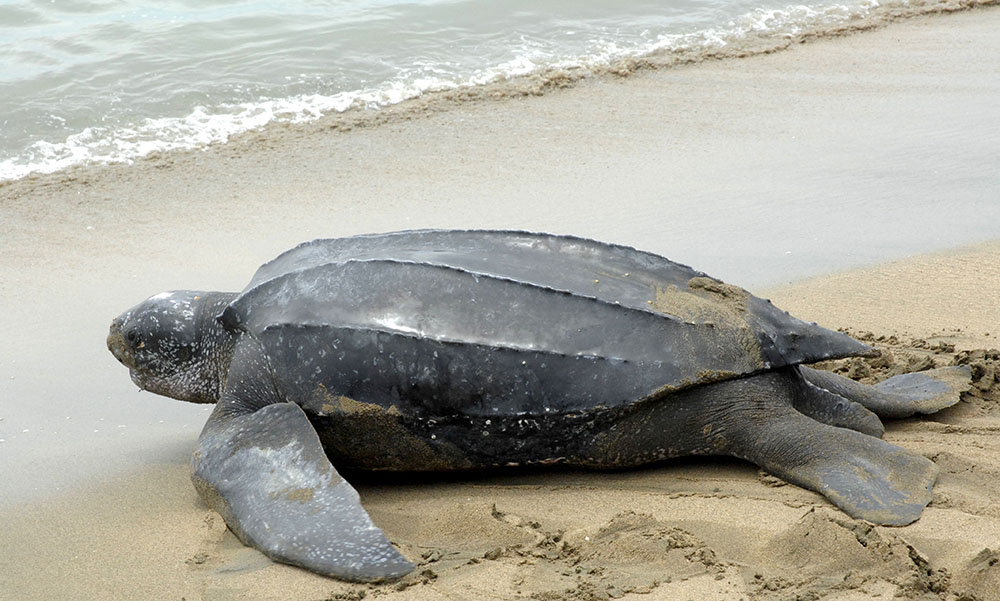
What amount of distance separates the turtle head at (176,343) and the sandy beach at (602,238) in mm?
152

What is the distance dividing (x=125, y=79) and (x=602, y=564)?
5.11m

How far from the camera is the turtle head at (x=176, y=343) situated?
2781mm

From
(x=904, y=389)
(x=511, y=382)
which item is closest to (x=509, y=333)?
(x=511, y=382)

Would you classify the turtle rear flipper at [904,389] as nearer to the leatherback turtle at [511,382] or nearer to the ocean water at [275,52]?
the leatherback turtle at [511,382]

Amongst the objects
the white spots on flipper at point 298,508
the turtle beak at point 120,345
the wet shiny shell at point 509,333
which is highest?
the wet shiny shell at point 509,333

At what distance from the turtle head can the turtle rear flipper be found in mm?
1575

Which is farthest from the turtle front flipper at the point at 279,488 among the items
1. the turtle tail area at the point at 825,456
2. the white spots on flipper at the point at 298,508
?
the turtle tail area at the point at 825,456

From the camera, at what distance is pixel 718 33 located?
7125 mm

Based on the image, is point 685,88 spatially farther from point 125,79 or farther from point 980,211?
point 125,79

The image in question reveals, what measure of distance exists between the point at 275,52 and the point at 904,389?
5.08 metres

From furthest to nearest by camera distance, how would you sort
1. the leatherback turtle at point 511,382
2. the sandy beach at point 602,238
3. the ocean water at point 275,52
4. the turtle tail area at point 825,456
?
the ocean water at point 275,52 < the leatherback turtle at point 511,382 < the turtle tail area at point 825,456 < the sandy beach at point 602,238

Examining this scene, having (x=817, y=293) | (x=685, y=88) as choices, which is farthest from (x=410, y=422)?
(x=685, y=88)

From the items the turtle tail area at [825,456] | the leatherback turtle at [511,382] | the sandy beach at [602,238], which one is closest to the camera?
the sandy beach at [602,238]

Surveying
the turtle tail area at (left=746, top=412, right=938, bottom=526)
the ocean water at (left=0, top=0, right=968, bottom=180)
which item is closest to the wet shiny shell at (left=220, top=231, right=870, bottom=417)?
the turtle tail area at (left=746, top=412, right=938, bottom=526)
